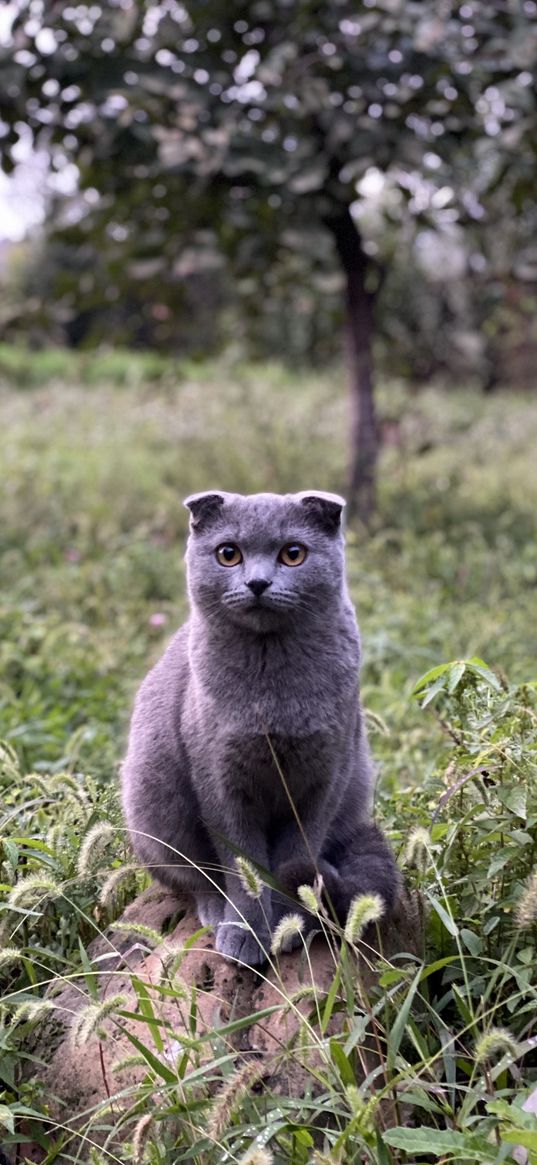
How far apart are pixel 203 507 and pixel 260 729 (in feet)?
1.55

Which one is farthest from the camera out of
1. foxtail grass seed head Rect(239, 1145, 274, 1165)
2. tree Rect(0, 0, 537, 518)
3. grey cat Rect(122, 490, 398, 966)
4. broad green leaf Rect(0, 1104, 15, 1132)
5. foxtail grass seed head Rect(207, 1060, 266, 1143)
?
tree Rect(0, 0, 537, 518)

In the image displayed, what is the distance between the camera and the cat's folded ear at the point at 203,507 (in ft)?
7.27

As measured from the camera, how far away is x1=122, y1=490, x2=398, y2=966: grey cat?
2121 millimetres

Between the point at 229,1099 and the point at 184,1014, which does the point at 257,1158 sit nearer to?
the point at 229,1099

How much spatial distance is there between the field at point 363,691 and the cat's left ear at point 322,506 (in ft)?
1.30

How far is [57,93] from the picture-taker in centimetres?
520

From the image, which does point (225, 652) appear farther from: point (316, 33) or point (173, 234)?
point (173, 234)

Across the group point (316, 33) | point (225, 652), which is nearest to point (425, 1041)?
point (225, 652)

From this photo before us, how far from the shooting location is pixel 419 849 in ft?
6.59

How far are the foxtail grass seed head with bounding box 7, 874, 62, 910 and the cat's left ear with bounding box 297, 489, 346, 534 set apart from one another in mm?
871

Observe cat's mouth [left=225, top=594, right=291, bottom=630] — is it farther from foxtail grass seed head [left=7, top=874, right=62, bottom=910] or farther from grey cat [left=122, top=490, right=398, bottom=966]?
foxtail grass seed head [left=7, top=874, right=62, bottom=910]

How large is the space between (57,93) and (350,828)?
13.8 feet

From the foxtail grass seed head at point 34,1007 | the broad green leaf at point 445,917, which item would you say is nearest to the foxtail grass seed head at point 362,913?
the broad green leaf at point 445,917

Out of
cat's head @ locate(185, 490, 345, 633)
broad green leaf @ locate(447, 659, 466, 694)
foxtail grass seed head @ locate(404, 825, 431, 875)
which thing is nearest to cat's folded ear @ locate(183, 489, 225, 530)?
cat's head @ locate(185, 490, 345, 633)
